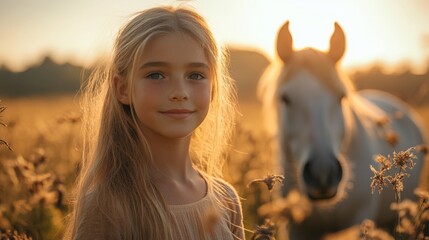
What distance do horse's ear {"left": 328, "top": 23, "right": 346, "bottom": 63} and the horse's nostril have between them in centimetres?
123

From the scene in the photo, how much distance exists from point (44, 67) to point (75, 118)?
35.1 m

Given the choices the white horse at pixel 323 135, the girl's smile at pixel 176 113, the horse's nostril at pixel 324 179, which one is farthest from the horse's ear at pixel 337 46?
the girl's smile at pixel 176 113

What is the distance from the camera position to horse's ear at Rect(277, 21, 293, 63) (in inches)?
185

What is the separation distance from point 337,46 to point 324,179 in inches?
57.4

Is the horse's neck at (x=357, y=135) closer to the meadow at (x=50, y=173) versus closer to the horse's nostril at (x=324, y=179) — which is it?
the meadow at (x=50, y=173)

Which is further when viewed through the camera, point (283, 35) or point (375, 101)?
point (375, 101)

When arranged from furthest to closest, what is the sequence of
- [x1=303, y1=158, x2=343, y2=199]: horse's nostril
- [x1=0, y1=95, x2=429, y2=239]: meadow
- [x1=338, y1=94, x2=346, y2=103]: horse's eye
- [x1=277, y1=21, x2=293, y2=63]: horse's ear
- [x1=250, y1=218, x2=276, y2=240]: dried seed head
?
[x1=277, y1=21, x2=293, y2=63]: horse's ear → [x1=338, y1=94, x2=346, y2=103]: horse's eye → [x1=303, y1=158, x2=343, y2=199]: horse's nostril → [x1=0, y1=95, x2=429, y2=239]: meadow → [x1=250, y1=218, x2=276, y2=240]: dried seed head

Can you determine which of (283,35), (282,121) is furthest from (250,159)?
(283,35)

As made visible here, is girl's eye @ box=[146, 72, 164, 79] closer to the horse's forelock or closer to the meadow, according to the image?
the meadow

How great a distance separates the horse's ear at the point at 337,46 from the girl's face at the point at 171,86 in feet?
8.20

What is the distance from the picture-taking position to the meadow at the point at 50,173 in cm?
276

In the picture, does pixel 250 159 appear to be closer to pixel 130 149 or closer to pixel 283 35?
pixel 283 35

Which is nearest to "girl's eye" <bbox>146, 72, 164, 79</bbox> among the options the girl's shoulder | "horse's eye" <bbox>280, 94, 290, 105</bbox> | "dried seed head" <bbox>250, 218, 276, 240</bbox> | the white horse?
the girl's shoulder

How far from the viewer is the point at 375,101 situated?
7.00 metres
